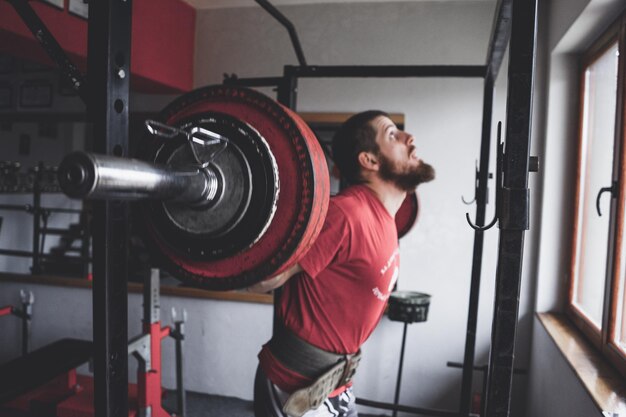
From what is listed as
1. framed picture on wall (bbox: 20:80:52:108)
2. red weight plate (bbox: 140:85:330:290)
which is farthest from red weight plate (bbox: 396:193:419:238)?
framed picture on wall (bbox: 20:80:52:108)

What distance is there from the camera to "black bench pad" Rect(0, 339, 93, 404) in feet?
6.93

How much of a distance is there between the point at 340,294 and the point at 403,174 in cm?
41

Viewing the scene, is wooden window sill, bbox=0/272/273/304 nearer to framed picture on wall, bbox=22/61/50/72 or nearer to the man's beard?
framed picture on wall, bbox=22/61/50/72

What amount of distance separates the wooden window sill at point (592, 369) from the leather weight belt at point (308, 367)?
0.71 metres

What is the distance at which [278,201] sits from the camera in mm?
643

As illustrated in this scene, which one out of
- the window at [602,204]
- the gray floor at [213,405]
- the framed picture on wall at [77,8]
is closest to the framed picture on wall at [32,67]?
the framed picture on wall at [77,8]

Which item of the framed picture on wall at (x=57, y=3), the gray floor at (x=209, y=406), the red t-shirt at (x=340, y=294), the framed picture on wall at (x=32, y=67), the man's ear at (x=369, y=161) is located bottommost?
the gray floor at (x=209, y=406)

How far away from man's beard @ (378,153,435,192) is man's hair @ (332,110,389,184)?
0.05 meters

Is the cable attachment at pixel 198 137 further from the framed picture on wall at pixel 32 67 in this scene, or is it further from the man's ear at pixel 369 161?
the framed picture on wall at pixel 32 67

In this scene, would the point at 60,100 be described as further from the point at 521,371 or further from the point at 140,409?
the point at 521,371

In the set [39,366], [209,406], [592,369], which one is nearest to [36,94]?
[39,366]

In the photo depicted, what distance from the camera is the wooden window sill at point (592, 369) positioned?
1338 mm

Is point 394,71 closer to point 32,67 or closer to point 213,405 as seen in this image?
point 213,405

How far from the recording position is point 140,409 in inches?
91.2
